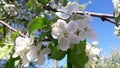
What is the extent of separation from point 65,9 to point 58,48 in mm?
147

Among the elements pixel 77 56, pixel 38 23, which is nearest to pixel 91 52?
pixel 77 56

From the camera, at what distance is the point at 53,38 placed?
120cm

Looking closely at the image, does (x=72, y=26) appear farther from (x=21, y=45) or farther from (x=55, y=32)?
(x=21, y=45)

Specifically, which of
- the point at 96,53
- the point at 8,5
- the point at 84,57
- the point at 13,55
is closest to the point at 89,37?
the point at 84,57

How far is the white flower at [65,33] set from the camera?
1.15 meters

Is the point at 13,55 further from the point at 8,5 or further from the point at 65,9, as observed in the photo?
the point at 8,5

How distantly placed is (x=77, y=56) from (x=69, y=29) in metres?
0.11

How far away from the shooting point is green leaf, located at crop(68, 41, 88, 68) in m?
1.18

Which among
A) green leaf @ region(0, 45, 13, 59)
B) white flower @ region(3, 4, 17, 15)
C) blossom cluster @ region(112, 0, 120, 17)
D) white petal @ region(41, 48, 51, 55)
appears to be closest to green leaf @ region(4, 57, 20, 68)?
green leaf @ region(0, 45, 13, 59)

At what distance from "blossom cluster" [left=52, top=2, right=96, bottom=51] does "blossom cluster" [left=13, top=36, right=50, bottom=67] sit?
0.09 metres

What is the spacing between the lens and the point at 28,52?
127cm

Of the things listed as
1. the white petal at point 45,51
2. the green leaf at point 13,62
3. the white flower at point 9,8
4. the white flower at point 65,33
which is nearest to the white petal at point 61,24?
the white flower at point 65,33

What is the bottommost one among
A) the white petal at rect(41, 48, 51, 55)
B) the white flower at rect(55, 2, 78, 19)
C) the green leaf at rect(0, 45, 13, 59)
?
the green leaf at rect(0, 45, 13, 59)

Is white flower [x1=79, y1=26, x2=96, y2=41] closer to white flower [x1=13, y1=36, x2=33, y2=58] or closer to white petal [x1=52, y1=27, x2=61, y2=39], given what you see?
white petal [x1=52, y1=27, x2=61, y2=39]
